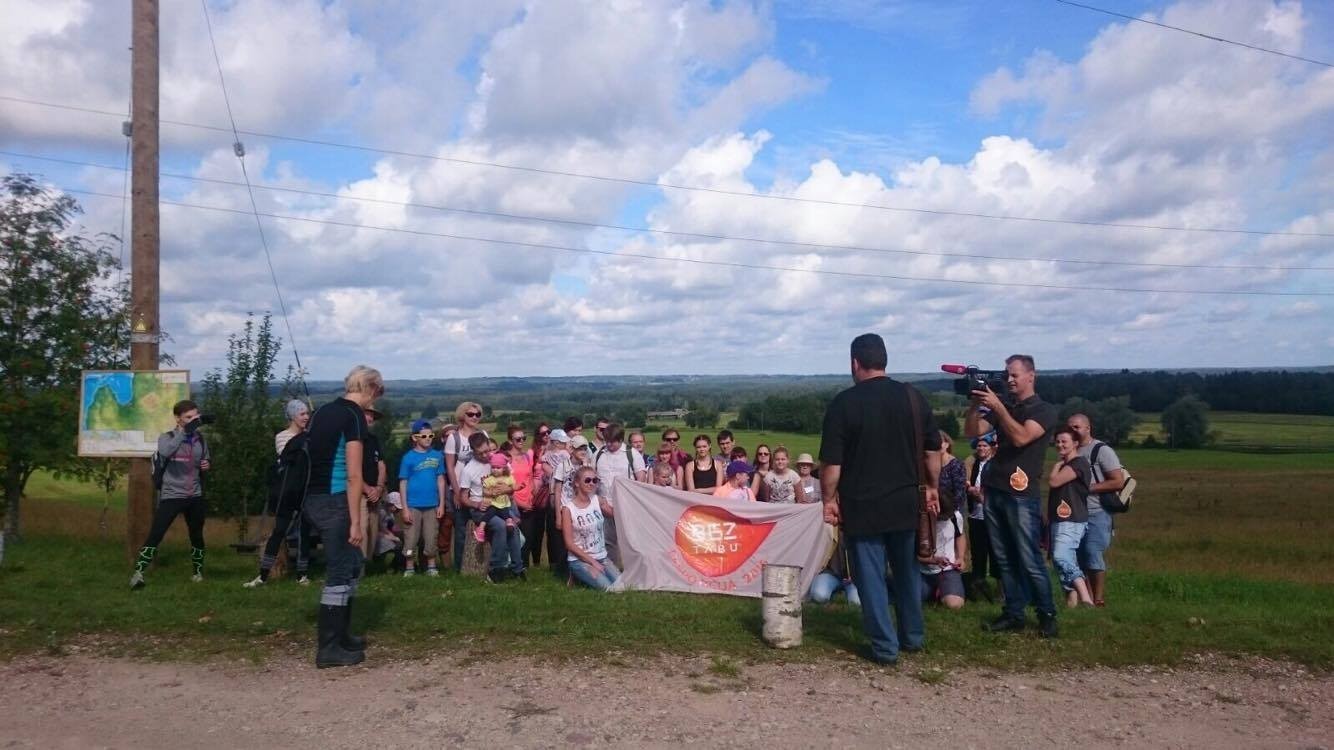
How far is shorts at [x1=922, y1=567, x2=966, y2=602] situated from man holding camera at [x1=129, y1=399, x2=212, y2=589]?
7.27 metres

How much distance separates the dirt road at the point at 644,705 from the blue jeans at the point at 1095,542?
8.36 feet

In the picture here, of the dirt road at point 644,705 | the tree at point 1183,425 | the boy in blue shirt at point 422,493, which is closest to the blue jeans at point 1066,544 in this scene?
the dirt road at point 644,705

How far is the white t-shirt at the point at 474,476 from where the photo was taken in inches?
428

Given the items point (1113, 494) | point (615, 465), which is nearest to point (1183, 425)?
point (1113, 494)

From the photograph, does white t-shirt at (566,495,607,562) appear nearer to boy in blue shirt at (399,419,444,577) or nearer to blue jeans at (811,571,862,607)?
boy in blue shirt at (399,419,444,577)

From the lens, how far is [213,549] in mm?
13633

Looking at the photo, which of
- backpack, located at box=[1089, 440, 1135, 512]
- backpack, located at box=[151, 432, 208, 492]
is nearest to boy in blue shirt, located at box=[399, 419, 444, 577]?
backpack, located at box=[151, 432, 208, 492]

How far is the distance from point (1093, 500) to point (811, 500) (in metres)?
3.34

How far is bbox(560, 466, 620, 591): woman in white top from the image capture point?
10.4 m

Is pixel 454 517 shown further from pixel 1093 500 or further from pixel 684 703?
pixel 1093 500

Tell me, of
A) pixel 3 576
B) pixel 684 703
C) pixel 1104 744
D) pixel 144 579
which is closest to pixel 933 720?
pixel 1104 744

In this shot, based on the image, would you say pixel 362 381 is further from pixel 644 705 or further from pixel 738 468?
pixel 738 468

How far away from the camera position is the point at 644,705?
18.6ft

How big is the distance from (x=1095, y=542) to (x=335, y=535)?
6932 millimetres
